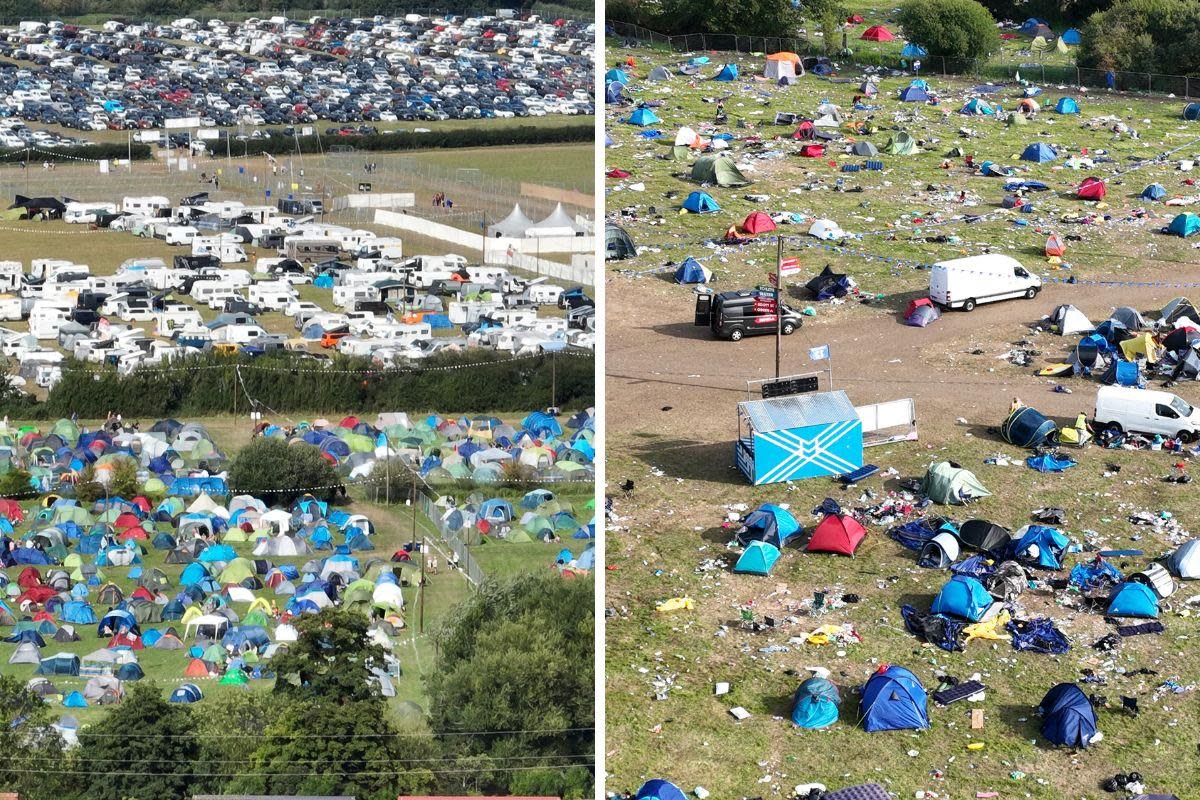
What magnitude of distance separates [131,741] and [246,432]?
30.9 ft

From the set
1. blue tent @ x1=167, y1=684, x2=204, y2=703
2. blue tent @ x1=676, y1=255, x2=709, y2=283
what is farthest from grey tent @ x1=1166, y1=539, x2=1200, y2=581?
blue tent @ x1=676, y1=255, x2=709, y2=283

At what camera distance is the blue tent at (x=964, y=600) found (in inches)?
864

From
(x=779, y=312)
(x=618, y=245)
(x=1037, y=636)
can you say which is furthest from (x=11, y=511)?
(x=1037, y=636)

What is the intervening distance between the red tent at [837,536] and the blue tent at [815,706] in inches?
162

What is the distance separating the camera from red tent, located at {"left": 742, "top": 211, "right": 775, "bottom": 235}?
1527 inches

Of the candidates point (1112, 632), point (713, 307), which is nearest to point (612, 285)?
point (713, 307)

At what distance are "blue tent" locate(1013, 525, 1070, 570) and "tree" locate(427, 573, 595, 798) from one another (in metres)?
6.11

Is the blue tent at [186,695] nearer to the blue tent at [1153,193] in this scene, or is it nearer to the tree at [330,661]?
the tree at [330,661]

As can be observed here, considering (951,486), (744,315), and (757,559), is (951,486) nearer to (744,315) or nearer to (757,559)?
(757,559)

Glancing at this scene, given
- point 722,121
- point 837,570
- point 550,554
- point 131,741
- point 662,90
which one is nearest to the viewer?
point 131,741

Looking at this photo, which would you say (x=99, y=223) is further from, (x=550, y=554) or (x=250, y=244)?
(x=550, y=554)

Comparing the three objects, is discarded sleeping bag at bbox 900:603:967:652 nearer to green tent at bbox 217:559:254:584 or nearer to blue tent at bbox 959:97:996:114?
green tent at bbox 217:559:254:584

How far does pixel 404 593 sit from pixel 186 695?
3750 millimetres

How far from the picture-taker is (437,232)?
35.2 m
